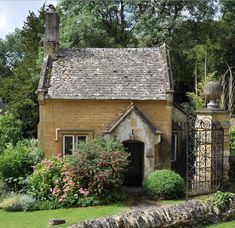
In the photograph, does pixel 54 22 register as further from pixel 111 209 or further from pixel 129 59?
pixel 111 209

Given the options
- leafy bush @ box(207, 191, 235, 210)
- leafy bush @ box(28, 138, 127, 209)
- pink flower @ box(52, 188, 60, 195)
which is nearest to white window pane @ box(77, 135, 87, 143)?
leafy bush @ box(28, 138, 127, 209)

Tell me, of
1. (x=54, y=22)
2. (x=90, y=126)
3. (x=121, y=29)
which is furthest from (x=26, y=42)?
(x=90, y=126)

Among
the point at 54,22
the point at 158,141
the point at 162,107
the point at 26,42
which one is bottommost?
the point at 158,141

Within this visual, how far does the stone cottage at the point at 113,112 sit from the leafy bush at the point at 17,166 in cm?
93

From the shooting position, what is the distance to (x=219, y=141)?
21.2 meters

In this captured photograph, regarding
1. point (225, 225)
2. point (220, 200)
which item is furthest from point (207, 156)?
point (225, 225)

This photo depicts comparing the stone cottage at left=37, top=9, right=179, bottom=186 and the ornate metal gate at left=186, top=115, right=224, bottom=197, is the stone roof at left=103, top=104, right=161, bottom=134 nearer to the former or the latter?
the stone cottage at left=37, top=9, right=179, bottom=186

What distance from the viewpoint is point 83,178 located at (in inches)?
834

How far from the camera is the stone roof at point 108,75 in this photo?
923 inches

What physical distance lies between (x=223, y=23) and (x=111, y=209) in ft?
98.0

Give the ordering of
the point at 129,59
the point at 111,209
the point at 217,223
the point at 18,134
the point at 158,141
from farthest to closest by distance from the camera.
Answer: the point at 18,134
the point at 129,59
the point at 158,141
the point at 111,209
the point at 217,223

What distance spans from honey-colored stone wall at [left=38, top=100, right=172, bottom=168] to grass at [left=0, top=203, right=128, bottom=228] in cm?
474

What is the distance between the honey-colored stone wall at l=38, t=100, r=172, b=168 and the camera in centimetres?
2334

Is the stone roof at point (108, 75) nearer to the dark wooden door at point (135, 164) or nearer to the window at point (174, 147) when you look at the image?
the dark wooden door at point (135, 164)
